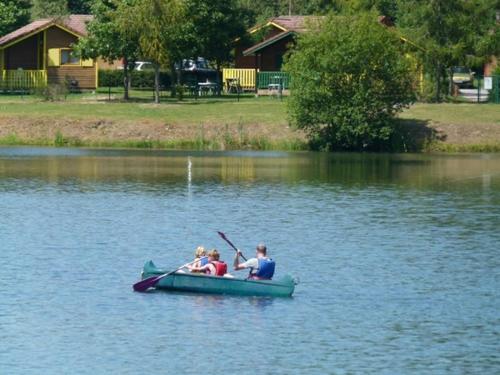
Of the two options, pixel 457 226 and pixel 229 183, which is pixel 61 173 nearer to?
pixel 229 183

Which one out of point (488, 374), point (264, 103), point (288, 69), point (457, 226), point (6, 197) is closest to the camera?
point (488, 374)

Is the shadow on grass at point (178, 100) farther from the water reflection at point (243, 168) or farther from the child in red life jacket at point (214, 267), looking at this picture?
the child in red life jacket at point (214, 267)

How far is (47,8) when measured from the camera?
146 metres

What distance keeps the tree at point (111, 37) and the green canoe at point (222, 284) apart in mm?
61881

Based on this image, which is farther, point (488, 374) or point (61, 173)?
point (61, 173)

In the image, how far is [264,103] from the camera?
98000 mm

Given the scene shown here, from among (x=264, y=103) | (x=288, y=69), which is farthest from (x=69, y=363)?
(x=264, y=103)

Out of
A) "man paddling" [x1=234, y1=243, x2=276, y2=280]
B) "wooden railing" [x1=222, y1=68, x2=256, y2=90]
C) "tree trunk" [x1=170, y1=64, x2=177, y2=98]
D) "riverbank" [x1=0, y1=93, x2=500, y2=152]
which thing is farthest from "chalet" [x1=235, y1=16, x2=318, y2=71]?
"man paddling" [x1=234, y1=243, x2=276, y2=280]

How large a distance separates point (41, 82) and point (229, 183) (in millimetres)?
44994

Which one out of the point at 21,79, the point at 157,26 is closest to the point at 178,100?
the point at 157,26

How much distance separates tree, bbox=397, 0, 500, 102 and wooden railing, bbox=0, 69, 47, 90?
29584mm

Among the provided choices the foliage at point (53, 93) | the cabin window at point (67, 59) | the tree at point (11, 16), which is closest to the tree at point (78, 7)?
the tree at point (11, 16)

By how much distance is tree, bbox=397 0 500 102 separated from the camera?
101 meters

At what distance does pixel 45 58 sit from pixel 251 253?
71.5m
